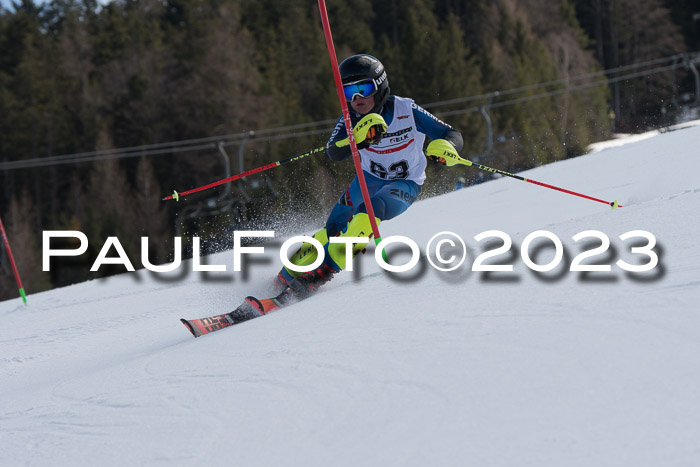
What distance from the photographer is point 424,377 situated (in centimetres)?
234

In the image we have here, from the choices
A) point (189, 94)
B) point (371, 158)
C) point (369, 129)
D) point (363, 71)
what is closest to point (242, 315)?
point (369, 129)

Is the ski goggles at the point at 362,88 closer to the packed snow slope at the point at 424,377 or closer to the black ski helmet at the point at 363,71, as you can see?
the black ski helmet at the point at 363,71

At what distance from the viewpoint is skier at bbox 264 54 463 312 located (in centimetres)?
451

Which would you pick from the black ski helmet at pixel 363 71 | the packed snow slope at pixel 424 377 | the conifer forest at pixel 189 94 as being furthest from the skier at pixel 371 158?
the conifer forest at pixel 189 94

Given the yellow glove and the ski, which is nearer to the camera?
the ski

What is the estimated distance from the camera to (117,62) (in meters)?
38.2

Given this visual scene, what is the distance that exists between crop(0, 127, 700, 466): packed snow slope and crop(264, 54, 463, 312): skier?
1.20 feet

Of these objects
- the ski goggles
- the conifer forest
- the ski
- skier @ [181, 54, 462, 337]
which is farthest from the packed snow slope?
the conifer forest

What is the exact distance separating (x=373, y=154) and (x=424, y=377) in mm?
2857

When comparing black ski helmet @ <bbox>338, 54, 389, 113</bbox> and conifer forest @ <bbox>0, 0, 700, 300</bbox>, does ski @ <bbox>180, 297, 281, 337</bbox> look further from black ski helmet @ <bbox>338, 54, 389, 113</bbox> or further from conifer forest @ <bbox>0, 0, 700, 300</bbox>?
conifer forest @ <bbox>0, 0, 700, 300</bbox>

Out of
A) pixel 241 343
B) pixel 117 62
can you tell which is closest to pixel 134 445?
pixel 241 343

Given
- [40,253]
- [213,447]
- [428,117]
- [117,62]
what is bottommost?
[40,253]

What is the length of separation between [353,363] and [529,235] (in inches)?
83.5

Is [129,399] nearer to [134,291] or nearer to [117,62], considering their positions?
[134,291]
